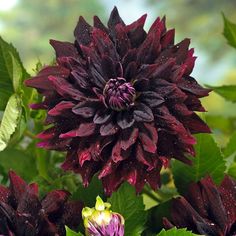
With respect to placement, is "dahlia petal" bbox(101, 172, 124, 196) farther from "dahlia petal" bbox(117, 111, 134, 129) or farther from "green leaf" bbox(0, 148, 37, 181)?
"green leaf" bbox(0, 148, 37, 181)

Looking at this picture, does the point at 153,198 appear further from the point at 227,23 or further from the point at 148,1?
the point at 148,1

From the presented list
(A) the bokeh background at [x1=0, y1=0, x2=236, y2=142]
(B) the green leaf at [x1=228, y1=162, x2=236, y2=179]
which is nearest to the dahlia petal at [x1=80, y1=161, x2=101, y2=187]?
(B) the green leaf at [x1=228, y1=162, x2=236, y2=179]

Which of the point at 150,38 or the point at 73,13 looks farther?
the point at 73,13

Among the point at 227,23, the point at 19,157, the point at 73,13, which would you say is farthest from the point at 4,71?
the point at 73,13

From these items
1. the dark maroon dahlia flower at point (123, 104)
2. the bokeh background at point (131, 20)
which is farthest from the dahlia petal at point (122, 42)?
the bokeh background at point (131, 20)

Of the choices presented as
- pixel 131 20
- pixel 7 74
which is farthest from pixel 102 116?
pixel 131 20

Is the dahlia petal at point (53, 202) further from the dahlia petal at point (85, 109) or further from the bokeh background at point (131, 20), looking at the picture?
the bokeh background at point (131, 20)
